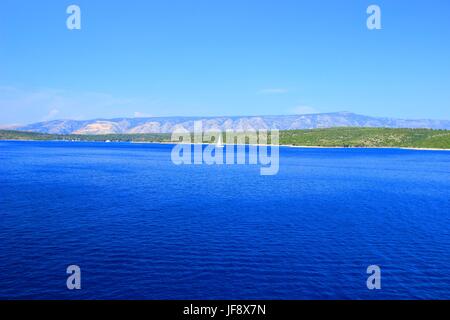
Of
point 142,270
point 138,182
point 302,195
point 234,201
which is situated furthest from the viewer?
point 138,182

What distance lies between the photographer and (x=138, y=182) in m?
90.9

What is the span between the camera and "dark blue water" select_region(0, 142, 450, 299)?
99.5ft

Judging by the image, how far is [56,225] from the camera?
47.6 meters

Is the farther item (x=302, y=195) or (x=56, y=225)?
(x=302, y=195)

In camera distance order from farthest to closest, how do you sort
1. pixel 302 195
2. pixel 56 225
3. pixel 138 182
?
pixel 138 182 → pixel 302 195 → pixel 56 225

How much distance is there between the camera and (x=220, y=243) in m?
41.1

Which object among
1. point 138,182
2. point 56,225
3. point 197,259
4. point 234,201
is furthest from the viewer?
point 138,182

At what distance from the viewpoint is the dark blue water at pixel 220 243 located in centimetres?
3033
